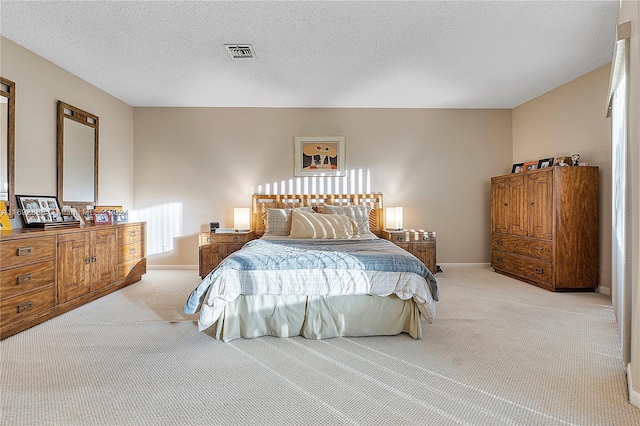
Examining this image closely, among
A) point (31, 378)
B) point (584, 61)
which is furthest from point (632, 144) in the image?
point (31, 378)

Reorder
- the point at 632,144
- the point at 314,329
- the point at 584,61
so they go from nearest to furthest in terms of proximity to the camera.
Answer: the point at 632,144, the point at 314,329, the point at 584,61

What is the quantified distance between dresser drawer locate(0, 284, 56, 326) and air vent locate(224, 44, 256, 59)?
2.83 metres

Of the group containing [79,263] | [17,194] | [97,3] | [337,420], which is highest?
[97,3]

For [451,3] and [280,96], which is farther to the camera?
[280,96]

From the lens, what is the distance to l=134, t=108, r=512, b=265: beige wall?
552cm

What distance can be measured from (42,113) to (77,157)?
26.9 inches

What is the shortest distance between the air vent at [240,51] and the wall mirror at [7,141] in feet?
6.91

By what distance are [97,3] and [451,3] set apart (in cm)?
285

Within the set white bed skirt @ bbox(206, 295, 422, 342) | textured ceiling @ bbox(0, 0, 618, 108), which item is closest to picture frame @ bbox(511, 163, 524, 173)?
textured ceiling @ bbox(0, 0, 618, 108)

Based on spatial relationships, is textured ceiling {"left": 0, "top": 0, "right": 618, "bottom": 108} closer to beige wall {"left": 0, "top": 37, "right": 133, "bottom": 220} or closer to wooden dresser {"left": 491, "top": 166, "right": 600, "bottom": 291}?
beige wall {"left": 0, "top": 37, "right": 133, "bottom": 220}

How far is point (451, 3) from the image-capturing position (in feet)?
9.02

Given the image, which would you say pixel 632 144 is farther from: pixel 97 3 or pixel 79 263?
pixel 79 263

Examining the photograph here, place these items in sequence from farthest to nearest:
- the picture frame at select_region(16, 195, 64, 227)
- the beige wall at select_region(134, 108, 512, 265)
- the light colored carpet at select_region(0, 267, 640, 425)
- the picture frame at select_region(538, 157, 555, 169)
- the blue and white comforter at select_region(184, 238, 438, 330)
Result: the beige wall at select_region(134, 108, 512, 265) → the picture frame at select_region(538, 157, 555, 169) → the picture frame at select_region(16, 195, 64, 227) → the blue and white comforter at select_region(184, 238, 438, 330) → the light colored carpet at select_region(0, 267, 640, 425)

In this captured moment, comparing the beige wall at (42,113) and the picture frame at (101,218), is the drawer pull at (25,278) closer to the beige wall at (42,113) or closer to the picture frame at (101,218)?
the beige wall at (42,113)
